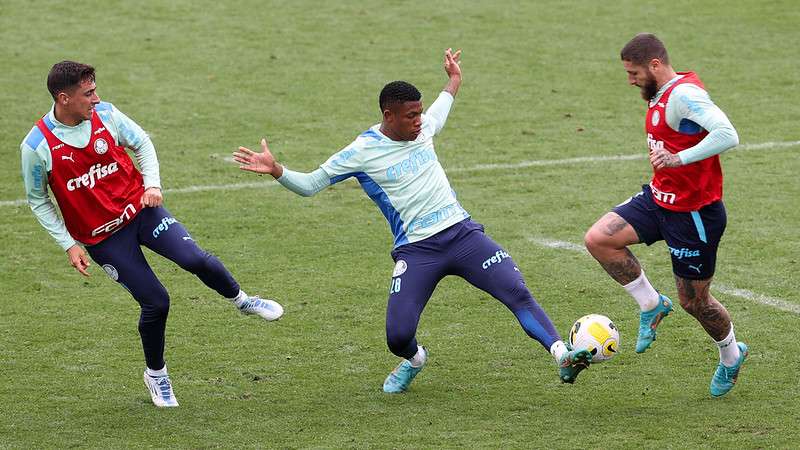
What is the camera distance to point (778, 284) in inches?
451

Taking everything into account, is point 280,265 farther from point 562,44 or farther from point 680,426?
point 562,44

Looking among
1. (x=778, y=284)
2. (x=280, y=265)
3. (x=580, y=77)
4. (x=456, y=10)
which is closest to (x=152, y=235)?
(x=280, y=265)

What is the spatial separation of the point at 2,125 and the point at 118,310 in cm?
700

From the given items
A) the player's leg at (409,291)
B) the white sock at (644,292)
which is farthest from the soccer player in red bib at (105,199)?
the white sock at (644,292)

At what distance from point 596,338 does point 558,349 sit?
256mm

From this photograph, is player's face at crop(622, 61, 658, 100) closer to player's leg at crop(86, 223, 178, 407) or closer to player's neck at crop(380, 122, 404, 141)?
player's neck at crop(380, 122, 404, 141)

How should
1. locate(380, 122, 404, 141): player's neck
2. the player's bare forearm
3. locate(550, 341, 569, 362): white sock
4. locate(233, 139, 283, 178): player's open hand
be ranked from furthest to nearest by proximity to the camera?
the player's bare forearm < locate(380, 122, 404, 141): player's neck < locate(233, 139, 283, 178): player's open hand < locate(550, 341, 569, 362): white sock

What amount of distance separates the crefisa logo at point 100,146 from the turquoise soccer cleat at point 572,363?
340 centimetres

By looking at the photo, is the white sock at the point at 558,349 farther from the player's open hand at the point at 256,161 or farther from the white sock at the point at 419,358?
the player's open hand at the point at 256,161

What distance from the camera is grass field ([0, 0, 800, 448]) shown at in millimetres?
8836

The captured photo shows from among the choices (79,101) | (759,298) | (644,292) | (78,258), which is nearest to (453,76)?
(644,292)

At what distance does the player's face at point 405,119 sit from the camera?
29.6ft

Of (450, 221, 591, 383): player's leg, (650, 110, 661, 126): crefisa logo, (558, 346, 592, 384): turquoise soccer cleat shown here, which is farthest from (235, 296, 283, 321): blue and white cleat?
(650, 110, 661, 126): crefisa logo

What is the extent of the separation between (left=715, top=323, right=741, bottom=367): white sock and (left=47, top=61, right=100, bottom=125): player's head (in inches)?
179
